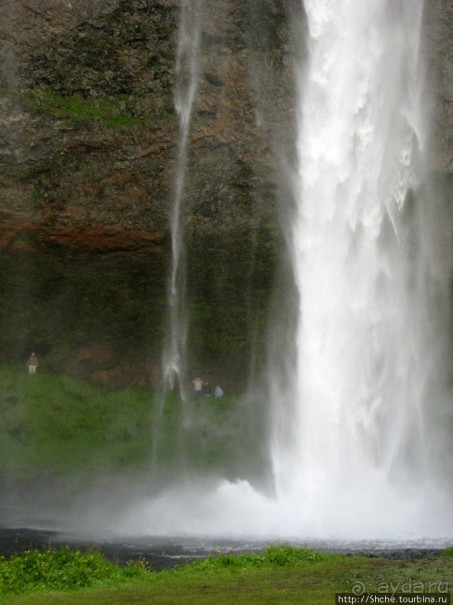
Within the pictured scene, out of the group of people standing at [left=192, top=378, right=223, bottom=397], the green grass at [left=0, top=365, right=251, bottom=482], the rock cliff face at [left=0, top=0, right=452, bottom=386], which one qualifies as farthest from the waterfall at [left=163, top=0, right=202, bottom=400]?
the green grass at [left=0, top=365, right=251, bottom=482]

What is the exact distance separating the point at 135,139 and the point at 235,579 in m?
19.5

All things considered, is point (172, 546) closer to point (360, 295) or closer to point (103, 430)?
point (360, 295)

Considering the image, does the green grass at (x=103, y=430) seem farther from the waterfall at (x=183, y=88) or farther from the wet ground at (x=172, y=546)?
the wet ground at (x=172, y=546)

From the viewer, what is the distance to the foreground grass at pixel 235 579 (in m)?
12.0

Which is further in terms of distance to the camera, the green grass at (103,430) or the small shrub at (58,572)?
the green grass at (103,430)

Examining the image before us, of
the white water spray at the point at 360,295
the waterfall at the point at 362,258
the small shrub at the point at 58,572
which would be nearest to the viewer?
the small shrub at the point at 58,572

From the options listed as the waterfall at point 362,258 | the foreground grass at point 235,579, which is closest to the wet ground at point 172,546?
the foreground grass at point 235,579

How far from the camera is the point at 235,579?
44.9 ft

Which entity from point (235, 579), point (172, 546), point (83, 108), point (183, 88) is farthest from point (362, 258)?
point (235, 579)

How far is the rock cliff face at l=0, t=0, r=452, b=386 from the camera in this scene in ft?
96.9

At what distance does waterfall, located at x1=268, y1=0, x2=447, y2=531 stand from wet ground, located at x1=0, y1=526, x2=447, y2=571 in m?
6.23

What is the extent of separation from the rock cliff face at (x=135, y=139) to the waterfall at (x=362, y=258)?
3.53ft

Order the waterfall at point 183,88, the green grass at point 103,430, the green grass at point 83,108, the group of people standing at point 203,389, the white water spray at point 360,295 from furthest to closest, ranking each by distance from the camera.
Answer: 1. the group of people standing at point 203,389
2. the green grass at point 103,430
3. the waterfall at point 183,88
4. the green grass at point 83,108
5. the white water spray at point 360,295

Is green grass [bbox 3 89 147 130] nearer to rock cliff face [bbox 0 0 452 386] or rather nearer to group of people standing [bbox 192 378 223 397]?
rock cliff face [bbox 0 0 452 386]
